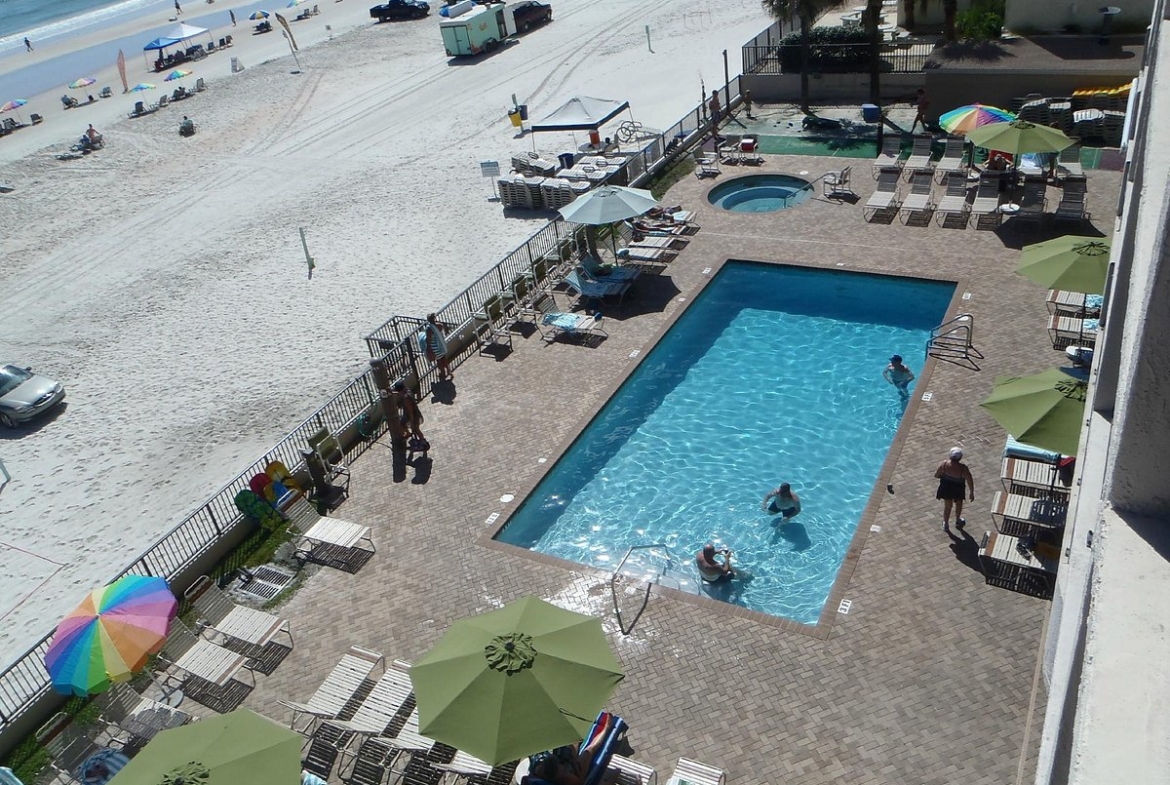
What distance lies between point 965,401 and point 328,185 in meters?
25.1

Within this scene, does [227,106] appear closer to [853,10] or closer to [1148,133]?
[853,10]

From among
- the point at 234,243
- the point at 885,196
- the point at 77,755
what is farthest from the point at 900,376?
the point at 234,243

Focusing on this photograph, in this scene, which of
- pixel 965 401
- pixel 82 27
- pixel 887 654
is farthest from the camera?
pixel 82 27

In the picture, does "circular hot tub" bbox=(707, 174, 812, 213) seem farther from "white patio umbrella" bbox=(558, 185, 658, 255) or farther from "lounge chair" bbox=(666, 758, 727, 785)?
"lounge chair" bbox=(666, 758, 727, 785)

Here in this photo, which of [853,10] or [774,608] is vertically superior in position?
[853,10]

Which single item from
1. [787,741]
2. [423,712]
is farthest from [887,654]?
[423,712]

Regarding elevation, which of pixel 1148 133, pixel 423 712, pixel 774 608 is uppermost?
pixel 1148 133

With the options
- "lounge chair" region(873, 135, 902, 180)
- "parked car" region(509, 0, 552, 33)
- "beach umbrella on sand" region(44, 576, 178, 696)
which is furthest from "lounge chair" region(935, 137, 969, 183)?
"parked car" region(509, 0, 552, 33)

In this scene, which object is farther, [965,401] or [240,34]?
[240,34]

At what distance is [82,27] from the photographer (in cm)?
8188

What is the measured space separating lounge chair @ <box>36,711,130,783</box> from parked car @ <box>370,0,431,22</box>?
5880 centimetres

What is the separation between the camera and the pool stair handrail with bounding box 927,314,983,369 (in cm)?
1703

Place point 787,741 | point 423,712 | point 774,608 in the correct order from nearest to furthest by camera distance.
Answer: point 423,712
point 787,741
point 774,608

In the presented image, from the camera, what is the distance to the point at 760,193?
26.2 m
